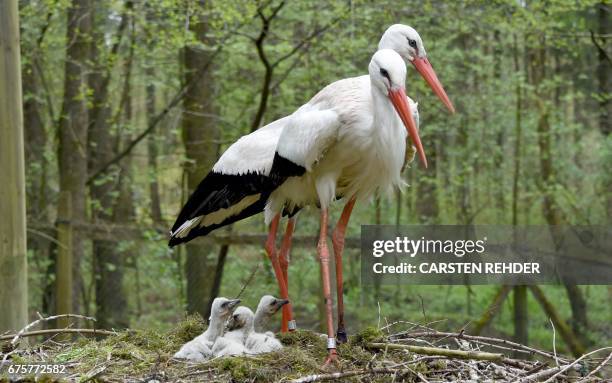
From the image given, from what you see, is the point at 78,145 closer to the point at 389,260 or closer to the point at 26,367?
the point at 389,260

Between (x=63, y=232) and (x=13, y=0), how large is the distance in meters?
3.49

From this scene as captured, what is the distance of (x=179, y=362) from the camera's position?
4.94 metres

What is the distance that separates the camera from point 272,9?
8727mm

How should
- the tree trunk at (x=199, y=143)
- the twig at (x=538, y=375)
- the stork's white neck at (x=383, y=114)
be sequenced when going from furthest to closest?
the tree trunk at (x=199, y=143)
the stork's white neck at (x=383, y=114)
the twig at (x=538, y=375)

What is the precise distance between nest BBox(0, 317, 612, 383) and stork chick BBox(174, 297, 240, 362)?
0.40ft

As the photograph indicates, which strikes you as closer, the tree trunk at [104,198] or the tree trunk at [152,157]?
the tree trunk at [104,198]

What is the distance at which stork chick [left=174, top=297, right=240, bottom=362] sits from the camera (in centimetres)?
507

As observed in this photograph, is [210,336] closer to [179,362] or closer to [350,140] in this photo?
[179,362]

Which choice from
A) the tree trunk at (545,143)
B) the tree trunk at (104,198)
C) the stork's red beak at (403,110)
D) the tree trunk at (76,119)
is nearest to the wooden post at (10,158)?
the stork's red beak at (403,110)

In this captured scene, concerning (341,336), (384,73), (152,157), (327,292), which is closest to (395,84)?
(384,73)

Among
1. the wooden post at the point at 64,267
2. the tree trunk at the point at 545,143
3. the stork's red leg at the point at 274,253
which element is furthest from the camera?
the tree trunk at the point at 545,143

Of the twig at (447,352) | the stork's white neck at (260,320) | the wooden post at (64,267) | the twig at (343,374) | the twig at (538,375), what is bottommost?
the twig at (538,375)

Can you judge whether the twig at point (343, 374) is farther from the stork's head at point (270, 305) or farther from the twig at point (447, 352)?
the stork's head at point (270, 305)

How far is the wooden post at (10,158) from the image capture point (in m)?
5.06
